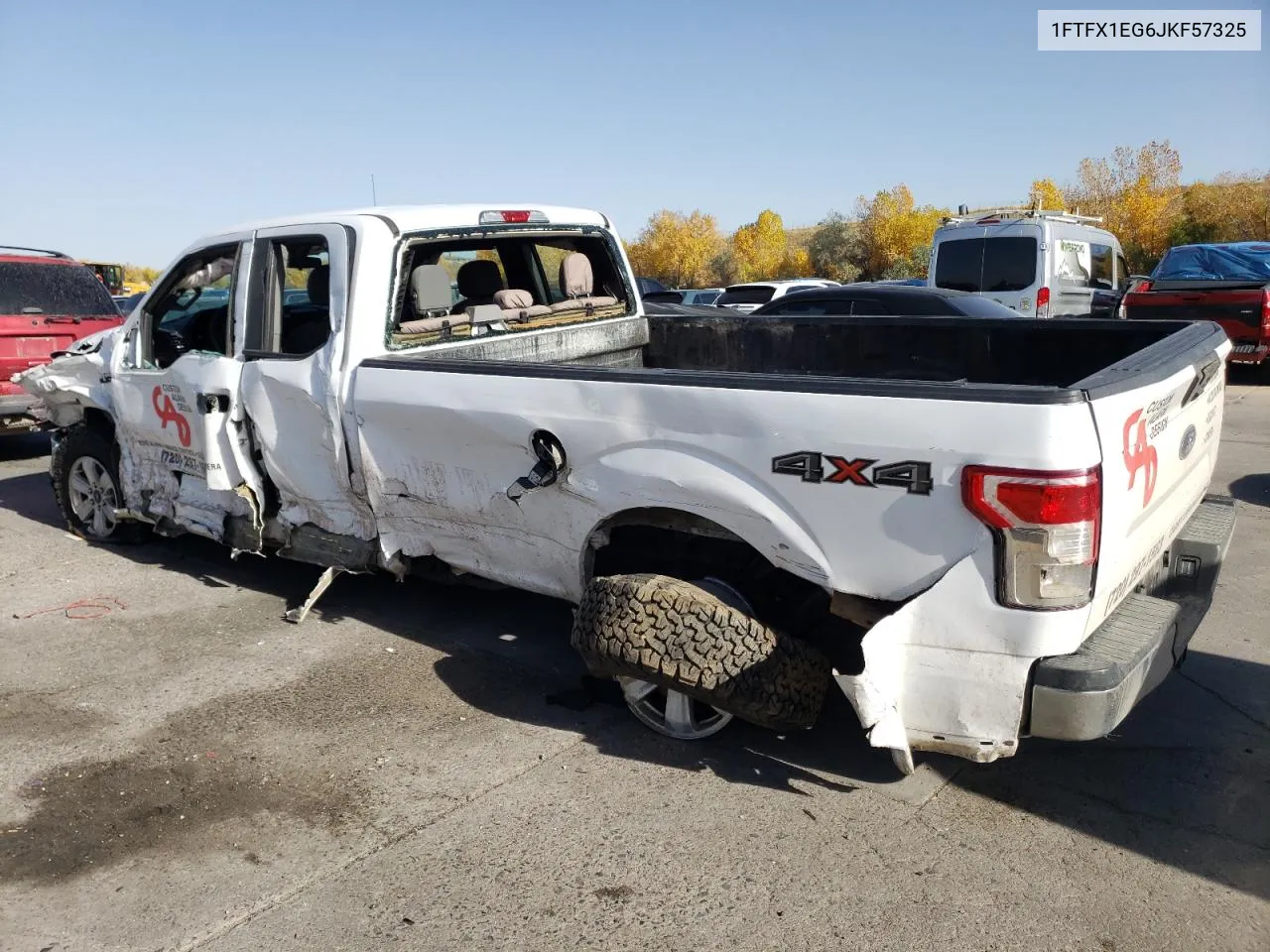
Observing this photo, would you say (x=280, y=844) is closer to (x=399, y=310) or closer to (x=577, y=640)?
(x=577, y=640)

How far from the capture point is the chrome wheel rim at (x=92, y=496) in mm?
6496

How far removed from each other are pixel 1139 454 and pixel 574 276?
340 centimetres

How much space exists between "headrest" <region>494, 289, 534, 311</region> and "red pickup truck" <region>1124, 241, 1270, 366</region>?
901cm

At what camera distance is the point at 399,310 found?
476 centimetres

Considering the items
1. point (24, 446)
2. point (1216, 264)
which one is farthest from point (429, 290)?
point (1216, 264)

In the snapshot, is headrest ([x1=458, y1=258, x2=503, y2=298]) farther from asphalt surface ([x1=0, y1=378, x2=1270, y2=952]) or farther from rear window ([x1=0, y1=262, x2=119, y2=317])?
rear window ([x1=0, y1=262, x2=119, y2=317])

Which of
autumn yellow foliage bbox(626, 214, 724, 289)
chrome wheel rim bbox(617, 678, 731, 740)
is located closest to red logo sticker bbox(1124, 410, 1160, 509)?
chrome wheel rim bbox(617, 678, 731, 740)

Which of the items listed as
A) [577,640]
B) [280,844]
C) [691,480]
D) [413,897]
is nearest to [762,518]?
[691,480]

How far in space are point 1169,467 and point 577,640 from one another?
2.07 m

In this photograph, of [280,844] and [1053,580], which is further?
[280,844]

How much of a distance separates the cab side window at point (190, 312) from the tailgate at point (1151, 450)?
4.03 metres

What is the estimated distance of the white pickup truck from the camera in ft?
9.51

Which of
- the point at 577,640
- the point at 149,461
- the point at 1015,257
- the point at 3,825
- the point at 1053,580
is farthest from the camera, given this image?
the point at 1015,257

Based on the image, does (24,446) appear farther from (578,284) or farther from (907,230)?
(907,230)
